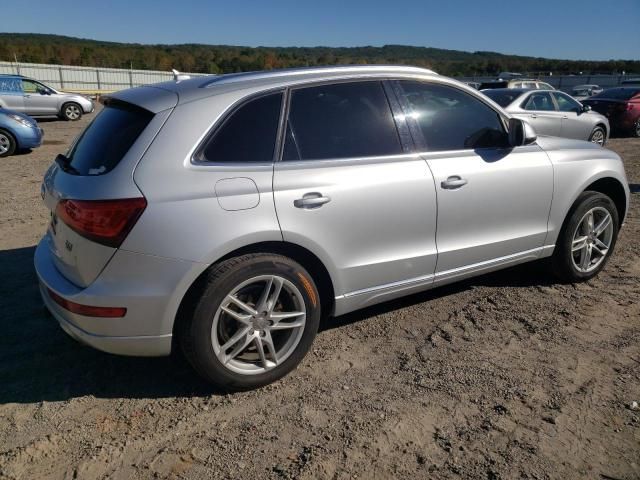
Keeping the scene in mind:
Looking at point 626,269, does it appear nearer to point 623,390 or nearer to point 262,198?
point 623,390

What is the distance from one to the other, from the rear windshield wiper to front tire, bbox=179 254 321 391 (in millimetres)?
983

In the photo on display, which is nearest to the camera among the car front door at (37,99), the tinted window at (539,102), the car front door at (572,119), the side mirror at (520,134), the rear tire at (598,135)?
the side mirror at (520,134)

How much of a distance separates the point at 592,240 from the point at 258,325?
309cm

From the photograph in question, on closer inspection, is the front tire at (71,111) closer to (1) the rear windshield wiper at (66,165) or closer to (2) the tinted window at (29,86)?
(2) the tinted window at (29,86)

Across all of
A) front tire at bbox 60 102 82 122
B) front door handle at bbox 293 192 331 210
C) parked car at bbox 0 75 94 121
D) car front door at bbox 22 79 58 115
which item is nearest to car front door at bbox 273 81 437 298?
front door handle at bbox 293 192 331 210

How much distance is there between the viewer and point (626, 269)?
4.83 meters

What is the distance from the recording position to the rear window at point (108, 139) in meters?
2.74

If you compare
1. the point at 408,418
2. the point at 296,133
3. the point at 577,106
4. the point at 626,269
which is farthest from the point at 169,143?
the point at 577,106

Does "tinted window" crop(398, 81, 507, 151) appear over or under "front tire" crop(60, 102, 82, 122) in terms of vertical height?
over

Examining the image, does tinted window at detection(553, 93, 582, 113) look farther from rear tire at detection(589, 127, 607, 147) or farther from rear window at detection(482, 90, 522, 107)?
rear window at detection(482, 90, 522, 107)

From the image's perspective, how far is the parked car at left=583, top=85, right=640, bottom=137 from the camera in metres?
15.2

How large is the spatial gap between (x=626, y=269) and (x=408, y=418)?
3.21 meters

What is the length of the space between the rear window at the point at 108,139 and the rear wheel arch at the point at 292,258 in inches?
29.1

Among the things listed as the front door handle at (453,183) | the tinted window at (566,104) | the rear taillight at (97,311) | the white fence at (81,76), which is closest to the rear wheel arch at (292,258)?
the rear taillight at (97,311)
